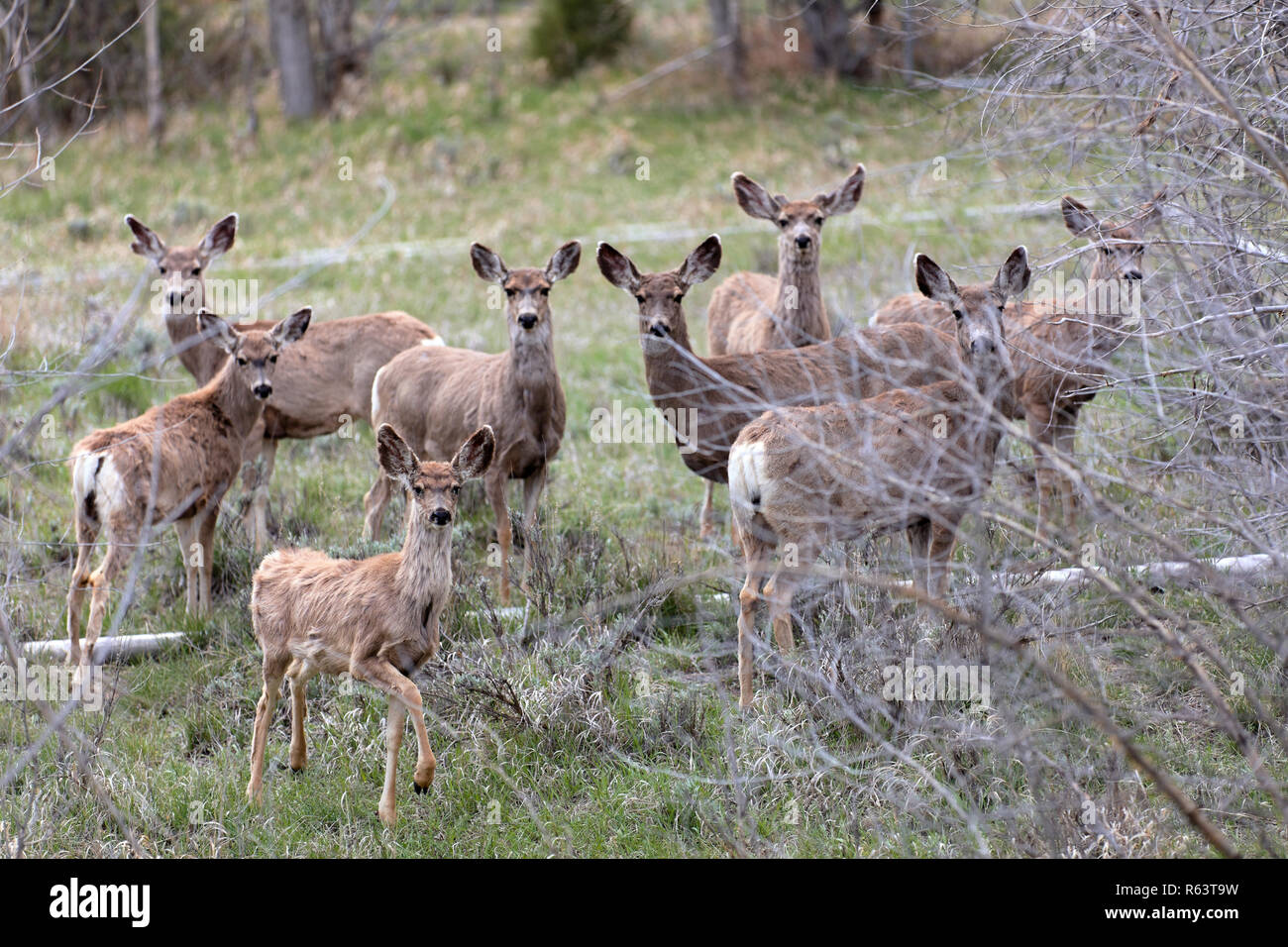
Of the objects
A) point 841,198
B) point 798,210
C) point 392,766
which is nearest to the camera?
point 392,766

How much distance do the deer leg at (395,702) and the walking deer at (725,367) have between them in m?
2.60

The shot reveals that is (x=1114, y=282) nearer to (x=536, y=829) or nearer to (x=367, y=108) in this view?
(x=536, y=829)

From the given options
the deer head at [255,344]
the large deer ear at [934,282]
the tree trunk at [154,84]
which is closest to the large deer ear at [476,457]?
the large deer ear at [934,282]

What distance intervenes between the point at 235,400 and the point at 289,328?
56cm

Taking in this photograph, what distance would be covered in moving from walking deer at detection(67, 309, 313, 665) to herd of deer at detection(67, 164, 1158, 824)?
14 mm

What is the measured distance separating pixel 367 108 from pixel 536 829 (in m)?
22.0

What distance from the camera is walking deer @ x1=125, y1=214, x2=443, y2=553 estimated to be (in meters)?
9.52

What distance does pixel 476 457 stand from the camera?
6098mm

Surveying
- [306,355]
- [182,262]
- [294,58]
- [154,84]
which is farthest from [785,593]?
[294,58]

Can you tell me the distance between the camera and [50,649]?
728cm

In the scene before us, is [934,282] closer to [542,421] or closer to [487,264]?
[542,421]

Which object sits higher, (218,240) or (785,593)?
(218,240)
